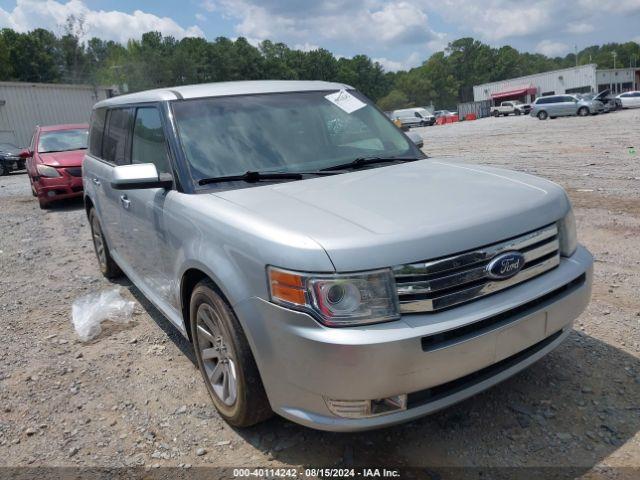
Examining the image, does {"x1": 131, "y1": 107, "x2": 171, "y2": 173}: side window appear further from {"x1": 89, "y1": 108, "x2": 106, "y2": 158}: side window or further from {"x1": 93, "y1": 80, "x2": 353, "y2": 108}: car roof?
{"x1": 89, "y1": 108, "x2": 106, "y2": 158}: side window

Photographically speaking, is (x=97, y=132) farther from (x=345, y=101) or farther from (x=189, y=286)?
(x=189, y=286)

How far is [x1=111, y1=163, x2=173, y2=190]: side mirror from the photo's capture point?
305 cm

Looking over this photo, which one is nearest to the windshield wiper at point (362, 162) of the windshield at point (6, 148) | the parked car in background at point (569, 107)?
the windshield at point (6, 148)

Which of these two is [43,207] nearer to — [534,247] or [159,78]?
[534,247]

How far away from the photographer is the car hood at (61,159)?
10359mm

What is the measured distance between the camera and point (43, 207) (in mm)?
10812

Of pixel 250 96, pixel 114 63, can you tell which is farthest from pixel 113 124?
pixel 114 63

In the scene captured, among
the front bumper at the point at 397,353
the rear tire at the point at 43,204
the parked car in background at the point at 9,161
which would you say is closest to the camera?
the front bumper at the point at 397,353

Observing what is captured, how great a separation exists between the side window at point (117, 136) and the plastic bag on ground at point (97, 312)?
4.12ft

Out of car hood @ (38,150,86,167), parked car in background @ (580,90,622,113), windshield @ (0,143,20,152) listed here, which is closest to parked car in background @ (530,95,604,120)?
parked car in background @ (580,90,622,113)

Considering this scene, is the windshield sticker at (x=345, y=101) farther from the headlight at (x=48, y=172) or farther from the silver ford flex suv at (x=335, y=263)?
the headlight at (x=48, y=172)

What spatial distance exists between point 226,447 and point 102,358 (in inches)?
62.7

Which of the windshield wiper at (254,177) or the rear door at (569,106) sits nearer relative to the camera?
the windshield wiper at (254,177)

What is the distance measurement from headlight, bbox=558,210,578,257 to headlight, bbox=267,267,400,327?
1.15m
